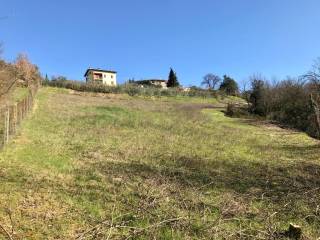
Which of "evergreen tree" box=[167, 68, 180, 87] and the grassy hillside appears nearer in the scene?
the grassy hillside

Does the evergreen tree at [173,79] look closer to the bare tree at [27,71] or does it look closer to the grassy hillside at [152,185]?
the bare tree at [27,71]

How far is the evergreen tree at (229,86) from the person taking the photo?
299ft

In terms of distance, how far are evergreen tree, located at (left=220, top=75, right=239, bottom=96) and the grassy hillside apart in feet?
221

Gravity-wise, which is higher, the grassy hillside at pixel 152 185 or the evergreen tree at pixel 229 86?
the evergreen tree at pixel 229 86

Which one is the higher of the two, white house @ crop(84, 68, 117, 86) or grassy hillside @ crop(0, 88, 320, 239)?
white house @ crop(84, 68, 117, 86)

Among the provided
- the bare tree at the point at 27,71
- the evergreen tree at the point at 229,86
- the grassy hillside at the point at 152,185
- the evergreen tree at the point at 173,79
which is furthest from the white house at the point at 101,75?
the grassy hillside at the point at 152,185

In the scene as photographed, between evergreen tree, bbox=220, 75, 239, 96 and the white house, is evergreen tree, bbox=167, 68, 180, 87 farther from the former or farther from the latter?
the white house

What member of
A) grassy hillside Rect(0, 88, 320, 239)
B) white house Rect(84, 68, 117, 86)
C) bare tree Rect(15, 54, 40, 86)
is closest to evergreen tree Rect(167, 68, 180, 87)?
white house Rect(84, 68, 117, 86)

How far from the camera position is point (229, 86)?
302ft

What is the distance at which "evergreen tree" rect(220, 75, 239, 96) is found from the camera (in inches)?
3590

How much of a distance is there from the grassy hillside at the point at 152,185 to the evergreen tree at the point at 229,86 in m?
67.4

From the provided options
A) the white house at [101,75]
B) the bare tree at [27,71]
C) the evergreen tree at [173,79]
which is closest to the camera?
the bare tree at [27,71]

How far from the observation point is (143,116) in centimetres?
3422

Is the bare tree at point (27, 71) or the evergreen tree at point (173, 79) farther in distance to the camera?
the evergreen tree at point (173, 79)
